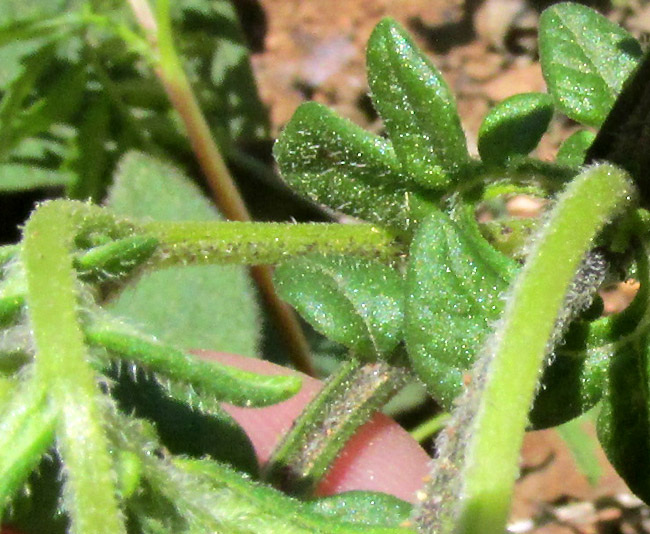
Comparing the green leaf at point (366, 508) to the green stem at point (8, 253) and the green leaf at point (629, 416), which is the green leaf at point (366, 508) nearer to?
the green leaf at point (629, 416)

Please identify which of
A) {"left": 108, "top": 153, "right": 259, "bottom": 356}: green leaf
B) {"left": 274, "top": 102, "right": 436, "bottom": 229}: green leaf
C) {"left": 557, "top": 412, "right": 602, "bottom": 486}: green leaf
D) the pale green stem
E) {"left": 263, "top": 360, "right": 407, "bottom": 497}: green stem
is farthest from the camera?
{"left": 557, "top": 412, "right": 602, "bottom": 486}: green leaf

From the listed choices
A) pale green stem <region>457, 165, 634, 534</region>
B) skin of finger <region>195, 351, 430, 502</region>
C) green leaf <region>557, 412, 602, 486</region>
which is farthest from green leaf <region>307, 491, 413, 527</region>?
green leaf <region>557, 412, 602, 486</region>

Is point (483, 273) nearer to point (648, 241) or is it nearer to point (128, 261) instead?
point (648, 241)

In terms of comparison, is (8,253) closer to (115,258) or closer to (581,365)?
(115,258)

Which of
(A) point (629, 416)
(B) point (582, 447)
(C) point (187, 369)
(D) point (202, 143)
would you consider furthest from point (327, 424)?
(B) point (582, 447)

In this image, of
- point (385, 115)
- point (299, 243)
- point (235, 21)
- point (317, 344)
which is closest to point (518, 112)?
point (385, 115)

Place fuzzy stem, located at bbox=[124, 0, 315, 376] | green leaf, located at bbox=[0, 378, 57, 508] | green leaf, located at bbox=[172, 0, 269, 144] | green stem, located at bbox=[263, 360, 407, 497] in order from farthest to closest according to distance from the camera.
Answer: green leaf, located at bbox=[172, 0, 269, 144] < fuzzy stem, located at bbox=[124, 0, 315, 376] < green stem, located at bbox=[263, 360, 407, 497] < green leaf, located at bbox=[0, 378, 57, 508]

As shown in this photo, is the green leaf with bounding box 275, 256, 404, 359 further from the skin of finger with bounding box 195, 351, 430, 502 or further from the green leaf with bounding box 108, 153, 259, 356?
the green leaf with bounding box 108, 153, 259, 356
